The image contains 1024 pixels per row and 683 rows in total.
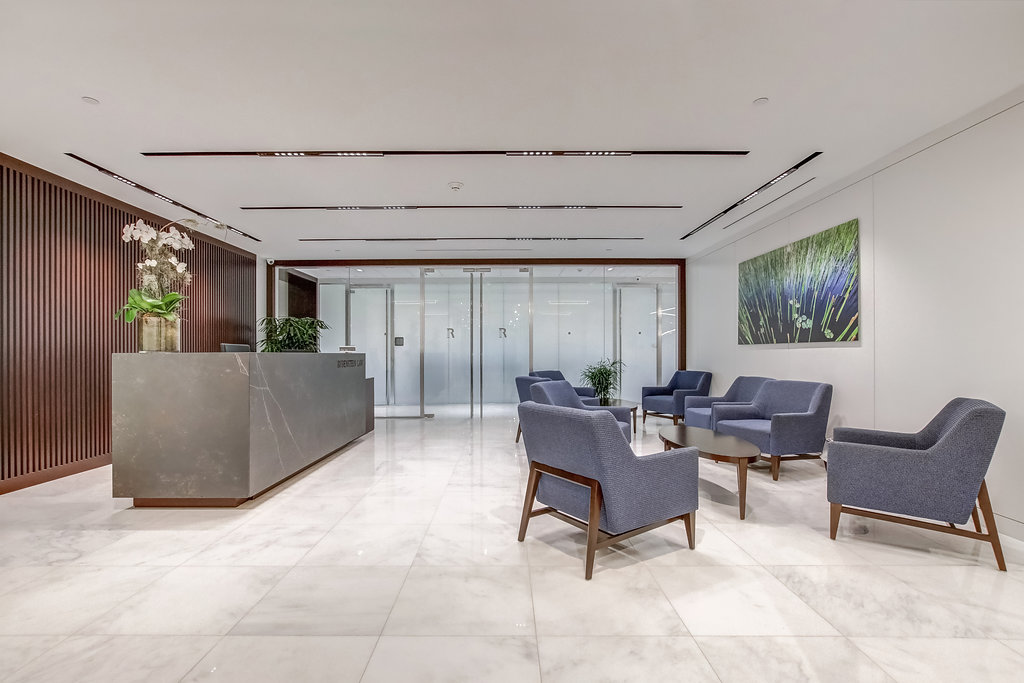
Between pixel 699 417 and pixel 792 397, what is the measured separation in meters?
1.10

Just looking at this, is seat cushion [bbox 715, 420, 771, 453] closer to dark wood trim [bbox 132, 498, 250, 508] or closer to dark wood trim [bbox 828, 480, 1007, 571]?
dark wood trim [bbox 828, 480, 1007, 571]

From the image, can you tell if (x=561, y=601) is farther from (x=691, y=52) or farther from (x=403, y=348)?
(x=403, y=348)

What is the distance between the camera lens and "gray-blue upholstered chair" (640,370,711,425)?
7.55 metres

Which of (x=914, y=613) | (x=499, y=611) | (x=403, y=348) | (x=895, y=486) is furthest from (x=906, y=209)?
(x=403, y=348)

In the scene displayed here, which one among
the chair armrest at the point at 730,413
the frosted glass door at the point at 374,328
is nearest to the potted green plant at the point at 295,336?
the frosted glass door at the point at 374,328

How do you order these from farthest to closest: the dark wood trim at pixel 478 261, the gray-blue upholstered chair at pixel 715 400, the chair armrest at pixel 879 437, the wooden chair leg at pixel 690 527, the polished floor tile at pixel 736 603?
the dark wood trim at pixel 478 261, the gray-blue upholstered chair at pixel 715 400, the chair armrest at pixel 879 437, the wooden chair leg at pixel 690 527, the polished floor tile at pixel 736 603

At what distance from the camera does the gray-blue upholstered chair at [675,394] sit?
7551 mm

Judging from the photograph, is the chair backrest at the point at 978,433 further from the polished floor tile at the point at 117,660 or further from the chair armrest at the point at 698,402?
the polished floor tile at the point at 117,660

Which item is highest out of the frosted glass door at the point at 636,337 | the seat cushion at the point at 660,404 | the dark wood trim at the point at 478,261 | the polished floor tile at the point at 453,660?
the dark wood trim at the point at 478,261

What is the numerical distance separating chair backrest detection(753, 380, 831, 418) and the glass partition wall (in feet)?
11.8

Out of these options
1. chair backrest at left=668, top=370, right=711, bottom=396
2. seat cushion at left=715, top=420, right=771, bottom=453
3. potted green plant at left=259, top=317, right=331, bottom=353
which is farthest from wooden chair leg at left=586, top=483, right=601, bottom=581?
potted green plant at left=259, top=317, right=331, bottom=353

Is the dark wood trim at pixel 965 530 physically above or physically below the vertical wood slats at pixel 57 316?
below

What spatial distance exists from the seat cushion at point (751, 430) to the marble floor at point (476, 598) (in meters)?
0.88

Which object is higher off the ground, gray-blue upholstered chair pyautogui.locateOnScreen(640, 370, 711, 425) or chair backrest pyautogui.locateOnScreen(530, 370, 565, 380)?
chair backrest pyautogui.locateOnScreen(530, 370, 565, 380)
